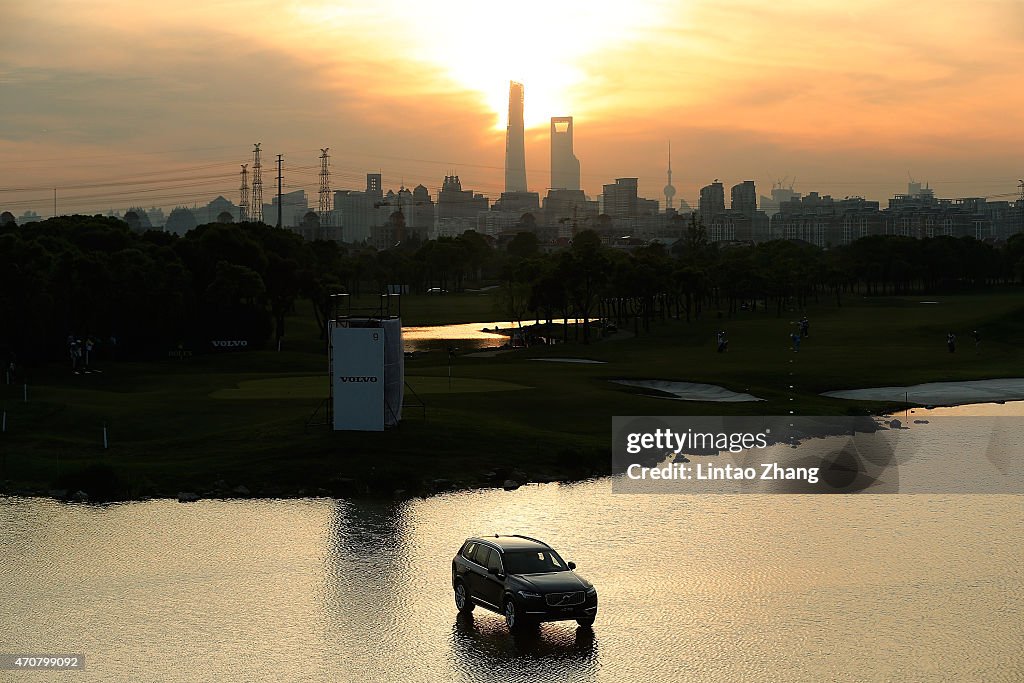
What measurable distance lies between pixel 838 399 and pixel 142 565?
5806cm

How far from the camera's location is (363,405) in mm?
58562

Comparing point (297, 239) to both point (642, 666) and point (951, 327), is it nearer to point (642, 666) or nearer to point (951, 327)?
point (951, 327)

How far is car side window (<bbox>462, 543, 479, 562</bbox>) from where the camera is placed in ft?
108

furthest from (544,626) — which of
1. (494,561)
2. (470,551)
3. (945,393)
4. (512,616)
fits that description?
(945,393)

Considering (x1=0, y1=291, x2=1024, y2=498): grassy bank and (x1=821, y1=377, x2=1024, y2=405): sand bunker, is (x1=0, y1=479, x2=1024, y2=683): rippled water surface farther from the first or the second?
(x1=821, y1=377, x2=1024, y2=405): sand bunker

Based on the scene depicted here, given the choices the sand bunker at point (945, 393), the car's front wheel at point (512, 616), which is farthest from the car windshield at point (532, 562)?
the sand bunker at point (945, 393)

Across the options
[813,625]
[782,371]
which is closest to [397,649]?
[813,625]

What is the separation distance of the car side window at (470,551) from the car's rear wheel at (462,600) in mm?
734

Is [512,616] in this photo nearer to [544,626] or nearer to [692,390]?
[544,626]

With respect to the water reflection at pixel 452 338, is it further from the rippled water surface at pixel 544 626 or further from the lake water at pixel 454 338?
the rippled water surface at pixel 544 626

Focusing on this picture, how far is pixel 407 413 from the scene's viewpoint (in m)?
64.6

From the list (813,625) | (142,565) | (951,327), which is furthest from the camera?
(951,327)

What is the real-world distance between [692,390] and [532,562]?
58.4 metres

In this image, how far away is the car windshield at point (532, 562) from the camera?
102 feet
